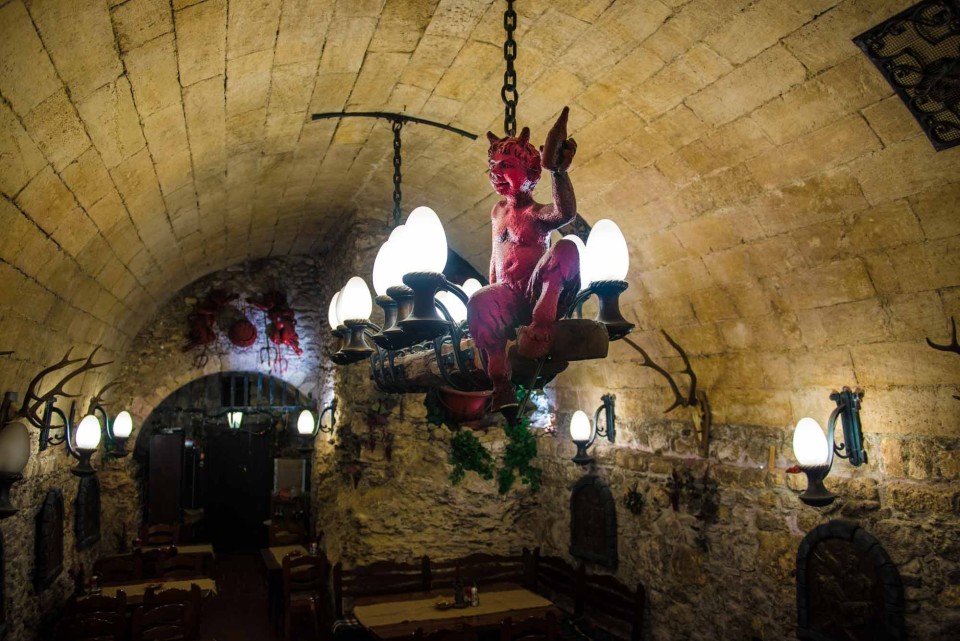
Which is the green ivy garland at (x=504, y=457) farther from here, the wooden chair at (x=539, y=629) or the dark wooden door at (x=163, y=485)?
the dark wooden door at (x=163, y=485)

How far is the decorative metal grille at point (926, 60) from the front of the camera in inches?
87.4

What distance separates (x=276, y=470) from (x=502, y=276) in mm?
8292

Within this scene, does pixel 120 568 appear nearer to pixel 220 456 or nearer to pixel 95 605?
pixel 95 605

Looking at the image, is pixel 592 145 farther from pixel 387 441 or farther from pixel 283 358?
pixel 283 358

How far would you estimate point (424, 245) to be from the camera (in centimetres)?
215

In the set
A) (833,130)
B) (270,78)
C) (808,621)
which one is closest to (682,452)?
(808,621)

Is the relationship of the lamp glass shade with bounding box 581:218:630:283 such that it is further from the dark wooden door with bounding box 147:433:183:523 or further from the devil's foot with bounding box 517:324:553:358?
the dark wooden door with bounding box 147:433:183:523

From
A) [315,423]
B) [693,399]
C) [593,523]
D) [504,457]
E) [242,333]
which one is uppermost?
[242,333]

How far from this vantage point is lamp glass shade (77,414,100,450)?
194 inches

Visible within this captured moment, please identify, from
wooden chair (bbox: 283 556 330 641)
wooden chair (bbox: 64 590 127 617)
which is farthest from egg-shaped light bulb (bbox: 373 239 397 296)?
wooden chair (bbox: 283 556 330 641)

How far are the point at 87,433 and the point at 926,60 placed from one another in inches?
217

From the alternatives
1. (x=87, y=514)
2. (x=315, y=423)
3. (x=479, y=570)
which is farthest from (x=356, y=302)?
(x=315, y=423)

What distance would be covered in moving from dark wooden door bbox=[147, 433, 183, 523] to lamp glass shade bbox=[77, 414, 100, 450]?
3880 millimetres

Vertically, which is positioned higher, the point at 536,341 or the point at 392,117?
the point at 392,117
